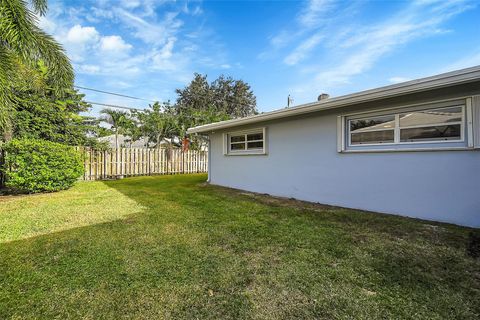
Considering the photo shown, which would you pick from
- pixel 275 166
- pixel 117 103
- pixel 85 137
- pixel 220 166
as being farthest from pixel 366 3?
pixel 117 103

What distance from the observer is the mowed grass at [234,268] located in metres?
1.85

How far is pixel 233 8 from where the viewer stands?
31.1ft

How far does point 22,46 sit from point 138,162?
8331 mm

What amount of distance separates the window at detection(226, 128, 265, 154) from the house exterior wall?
8.4 inches

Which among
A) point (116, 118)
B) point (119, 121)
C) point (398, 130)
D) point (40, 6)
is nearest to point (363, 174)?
point (398, 130)

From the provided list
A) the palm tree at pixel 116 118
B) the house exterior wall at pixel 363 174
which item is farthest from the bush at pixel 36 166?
the palm tree at pixel 116 118

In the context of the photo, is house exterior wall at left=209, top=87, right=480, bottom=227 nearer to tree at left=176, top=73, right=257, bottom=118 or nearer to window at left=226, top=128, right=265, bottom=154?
window at left=226, top=128, right=265, bottom=154

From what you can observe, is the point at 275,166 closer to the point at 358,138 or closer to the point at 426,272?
the point at 358,138

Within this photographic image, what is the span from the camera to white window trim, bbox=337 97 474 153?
12.1 feet

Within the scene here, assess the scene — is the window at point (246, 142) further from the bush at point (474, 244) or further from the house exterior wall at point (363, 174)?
the bush at point (474, 244)

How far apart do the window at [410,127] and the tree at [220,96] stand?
1954 centimetres

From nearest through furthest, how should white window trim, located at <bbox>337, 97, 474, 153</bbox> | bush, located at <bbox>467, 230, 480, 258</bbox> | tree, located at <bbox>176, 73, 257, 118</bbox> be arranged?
bush, located at <bbox>467, 230, 480, 258</bbox> → white window trim, located at <bbox>337, 97, 474, 153</bbox> → tree, located at <bbox>176, 73, 257, 118</bbox>

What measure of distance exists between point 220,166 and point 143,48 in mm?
9390

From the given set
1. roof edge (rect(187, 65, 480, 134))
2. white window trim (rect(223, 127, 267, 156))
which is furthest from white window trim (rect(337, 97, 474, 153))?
white window trim (rect(223, 127, 267, 156))
